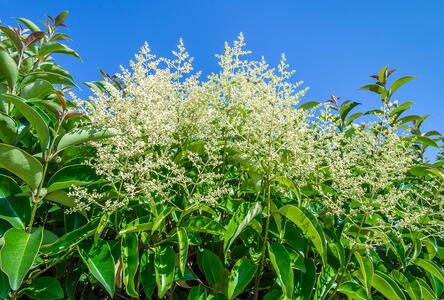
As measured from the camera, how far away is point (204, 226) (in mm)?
1638

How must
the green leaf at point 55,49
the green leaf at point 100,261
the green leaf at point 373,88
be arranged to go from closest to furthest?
the green leaf at point 100,261 < the green leaf at point 55,49 < the green leaf at point 373,88

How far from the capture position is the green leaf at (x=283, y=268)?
151 cm

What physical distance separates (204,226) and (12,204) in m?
0.90

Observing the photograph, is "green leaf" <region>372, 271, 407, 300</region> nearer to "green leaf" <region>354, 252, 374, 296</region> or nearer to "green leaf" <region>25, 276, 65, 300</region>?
"green leaf" <region>354, 252, 374, 296</region>

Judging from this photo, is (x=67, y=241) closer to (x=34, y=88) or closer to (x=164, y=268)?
(x=164, y=268)

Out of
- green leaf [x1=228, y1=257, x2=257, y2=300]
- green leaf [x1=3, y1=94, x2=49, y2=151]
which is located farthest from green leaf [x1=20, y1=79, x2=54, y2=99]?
green leaf [x1=228, y1=257, x2=257, y2=300]

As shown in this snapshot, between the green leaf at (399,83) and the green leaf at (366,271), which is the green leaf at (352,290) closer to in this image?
the green leaf at (366,271)

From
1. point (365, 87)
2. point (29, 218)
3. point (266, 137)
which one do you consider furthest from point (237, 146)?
point (365, 87)

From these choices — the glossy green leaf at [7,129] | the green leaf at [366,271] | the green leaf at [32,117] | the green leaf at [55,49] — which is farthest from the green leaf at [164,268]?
the green leaf at [55,49]

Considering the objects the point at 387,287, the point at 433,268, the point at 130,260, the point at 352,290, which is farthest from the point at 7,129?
the point at 433,268

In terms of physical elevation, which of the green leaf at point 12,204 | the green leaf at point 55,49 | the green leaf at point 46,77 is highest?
the green leaf at point 55,49

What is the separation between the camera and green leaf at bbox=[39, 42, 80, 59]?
9.25 feet

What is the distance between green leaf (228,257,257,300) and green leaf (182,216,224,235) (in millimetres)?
190

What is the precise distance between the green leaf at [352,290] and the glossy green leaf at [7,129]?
1857 millimetres
